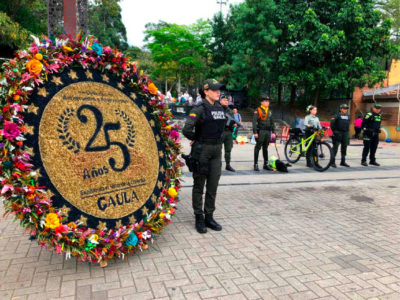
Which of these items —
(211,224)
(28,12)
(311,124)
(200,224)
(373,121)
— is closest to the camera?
(200,224)

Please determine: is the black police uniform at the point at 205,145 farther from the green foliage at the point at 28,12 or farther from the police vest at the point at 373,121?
the green foliage at the point at 28,12

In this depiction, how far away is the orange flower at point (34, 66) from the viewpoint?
2.73 meters

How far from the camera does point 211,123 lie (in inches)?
159

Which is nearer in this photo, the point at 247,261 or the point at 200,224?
the point at 247,261

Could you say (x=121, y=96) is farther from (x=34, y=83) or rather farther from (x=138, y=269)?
(x=138, y=269)

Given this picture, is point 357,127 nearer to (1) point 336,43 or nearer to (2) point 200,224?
(1) point 336,43

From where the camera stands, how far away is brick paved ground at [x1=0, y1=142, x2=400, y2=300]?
2809 mm

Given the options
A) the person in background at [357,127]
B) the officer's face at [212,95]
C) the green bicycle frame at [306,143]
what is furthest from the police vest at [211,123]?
the person in background at [357,127]

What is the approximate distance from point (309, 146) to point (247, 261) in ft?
20.1

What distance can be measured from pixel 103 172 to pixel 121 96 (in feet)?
2.91

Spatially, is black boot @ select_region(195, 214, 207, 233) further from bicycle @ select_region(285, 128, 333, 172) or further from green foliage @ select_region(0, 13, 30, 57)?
green foliage @ select_region(0, 13, 30, 57)

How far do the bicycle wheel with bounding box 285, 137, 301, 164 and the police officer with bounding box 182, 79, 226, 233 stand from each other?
5720 millimetres

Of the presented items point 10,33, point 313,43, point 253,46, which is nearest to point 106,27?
point 253,46

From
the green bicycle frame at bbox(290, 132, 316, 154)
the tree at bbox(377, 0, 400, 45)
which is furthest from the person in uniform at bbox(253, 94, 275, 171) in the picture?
the tree at bbox(377, 0, 400, 45)
